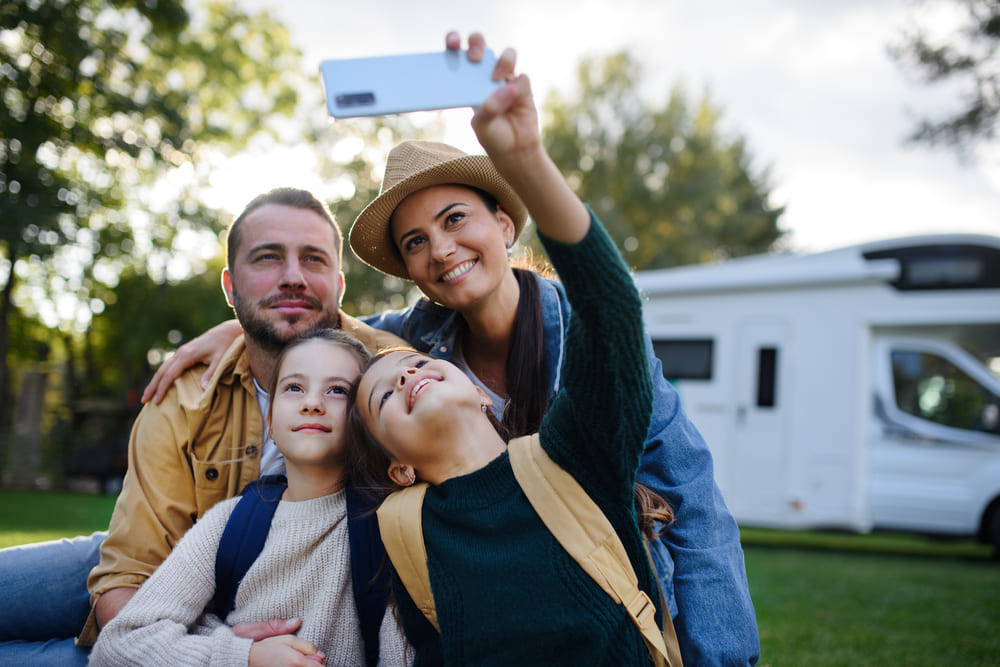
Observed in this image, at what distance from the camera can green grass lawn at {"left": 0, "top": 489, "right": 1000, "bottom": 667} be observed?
13.8 feet

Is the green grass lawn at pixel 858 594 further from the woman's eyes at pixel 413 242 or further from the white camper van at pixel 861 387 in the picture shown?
the woman's eyes at pixel 413 242

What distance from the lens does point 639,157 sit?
83.4 feet

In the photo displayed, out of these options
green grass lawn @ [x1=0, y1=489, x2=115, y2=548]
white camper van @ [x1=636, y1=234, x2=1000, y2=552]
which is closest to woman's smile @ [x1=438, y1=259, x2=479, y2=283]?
green grass lawn @ [x1=0, y1=489, x2=115, y2=548]

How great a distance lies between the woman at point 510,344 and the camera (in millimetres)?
2334

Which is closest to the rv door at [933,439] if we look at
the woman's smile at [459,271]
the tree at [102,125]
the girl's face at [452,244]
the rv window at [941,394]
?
the rv window at [941,394]

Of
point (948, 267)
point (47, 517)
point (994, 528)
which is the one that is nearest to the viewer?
point (994, 528)

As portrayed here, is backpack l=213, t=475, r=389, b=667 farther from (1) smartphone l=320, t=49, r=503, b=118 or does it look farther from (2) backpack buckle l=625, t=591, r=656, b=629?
(1) smartphone l=320, t=49, r=503, b=118

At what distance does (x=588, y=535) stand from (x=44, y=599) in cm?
205

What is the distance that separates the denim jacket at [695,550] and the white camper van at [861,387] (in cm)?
676

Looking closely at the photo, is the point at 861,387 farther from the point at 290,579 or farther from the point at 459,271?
the point at 290,579

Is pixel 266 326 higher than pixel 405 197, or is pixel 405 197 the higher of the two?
pixel 405 197

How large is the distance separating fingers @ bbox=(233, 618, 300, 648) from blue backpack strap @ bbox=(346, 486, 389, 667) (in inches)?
7.3

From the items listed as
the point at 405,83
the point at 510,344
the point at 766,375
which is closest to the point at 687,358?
the point at 766,375

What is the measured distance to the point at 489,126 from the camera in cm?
145
